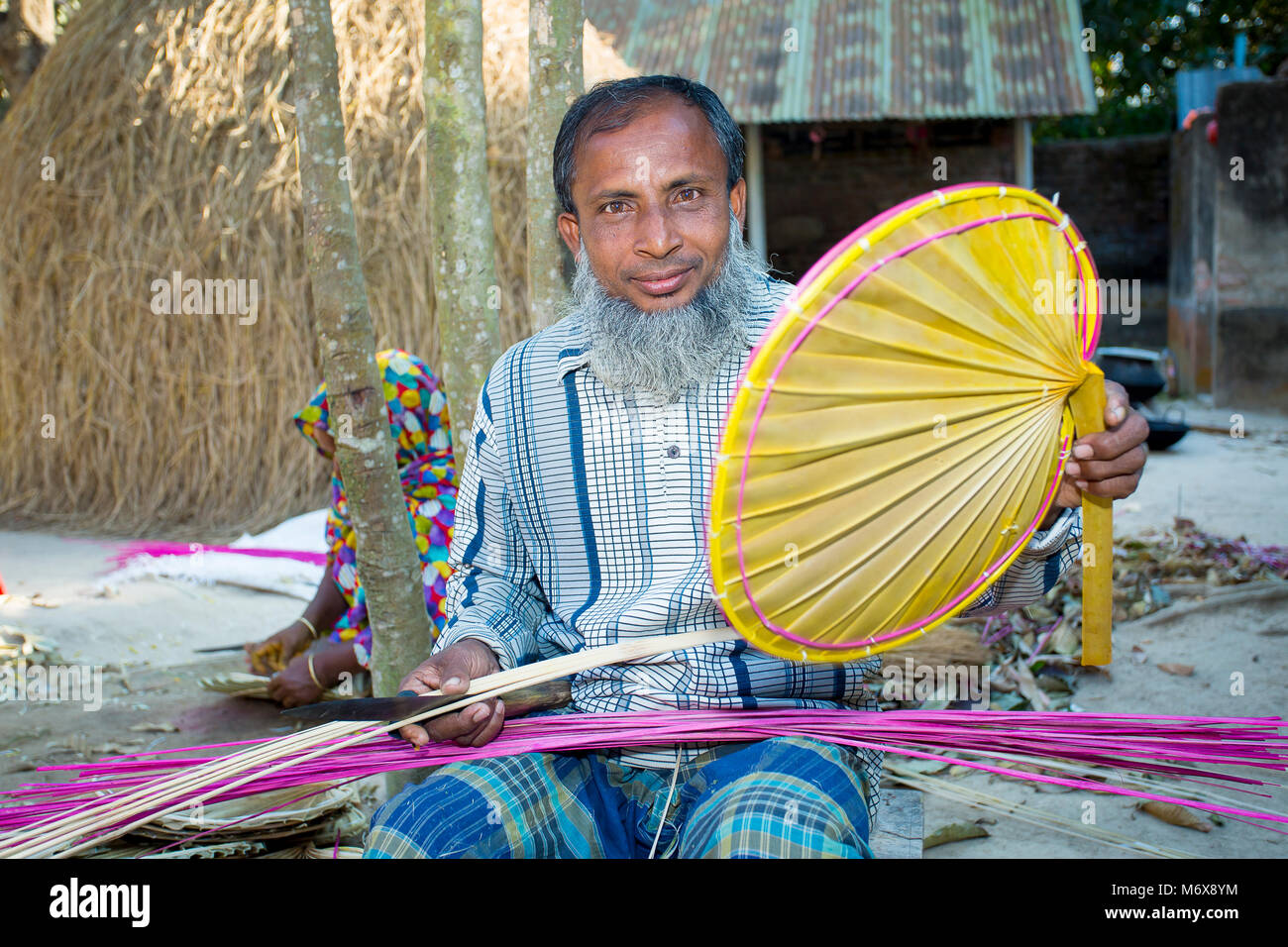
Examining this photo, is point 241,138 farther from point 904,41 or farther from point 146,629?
point 904,41

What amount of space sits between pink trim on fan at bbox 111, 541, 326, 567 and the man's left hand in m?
4.46

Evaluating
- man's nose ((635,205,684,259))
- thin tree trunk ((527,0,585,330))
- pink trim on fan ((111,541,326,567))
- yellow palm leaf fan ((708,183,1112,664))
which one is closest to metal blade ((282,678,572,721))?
yellow palm leaf fan ((708,183,1112,664))

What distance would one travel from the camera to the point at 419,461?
369cm

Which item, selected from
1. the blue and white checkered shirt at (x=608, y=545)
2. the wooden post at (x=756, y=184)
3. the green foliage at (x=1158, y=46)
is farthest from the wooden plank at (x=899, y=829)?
the green foliage at (x=1158, y=46)

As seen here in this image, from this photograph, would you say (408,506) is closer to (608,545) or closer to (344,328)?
(344,328)

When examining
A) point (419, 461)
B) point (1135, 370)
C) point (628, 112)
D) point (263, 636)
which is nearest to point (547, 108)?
point (628, 112)

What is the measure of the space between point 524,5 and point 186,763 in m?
5.66

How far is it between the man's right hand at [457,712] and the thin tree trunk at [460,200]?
1.09 metres

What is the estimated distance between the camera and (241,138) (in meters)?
6.57

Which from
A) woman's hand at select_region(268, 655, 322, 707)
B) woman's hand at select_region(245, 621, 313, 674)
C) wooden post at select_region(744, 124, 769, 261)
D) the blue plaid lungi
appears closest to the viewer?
the blue plaid lungi

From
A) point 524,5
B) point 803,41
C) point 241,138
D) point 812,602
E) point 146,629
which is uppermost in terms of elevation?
point 803,41

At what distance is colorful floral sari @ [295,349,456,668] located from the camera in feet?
11.8

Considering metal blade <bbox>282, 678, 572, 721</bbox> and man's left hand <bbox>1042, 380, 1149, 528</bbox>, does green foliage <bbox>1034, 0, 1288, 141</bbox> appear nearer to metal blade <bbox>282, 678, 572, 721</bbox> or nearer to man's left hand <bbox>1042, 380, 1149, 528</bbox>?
man's left hand <bbox>1042, 380, 1149, 528</bbox>
